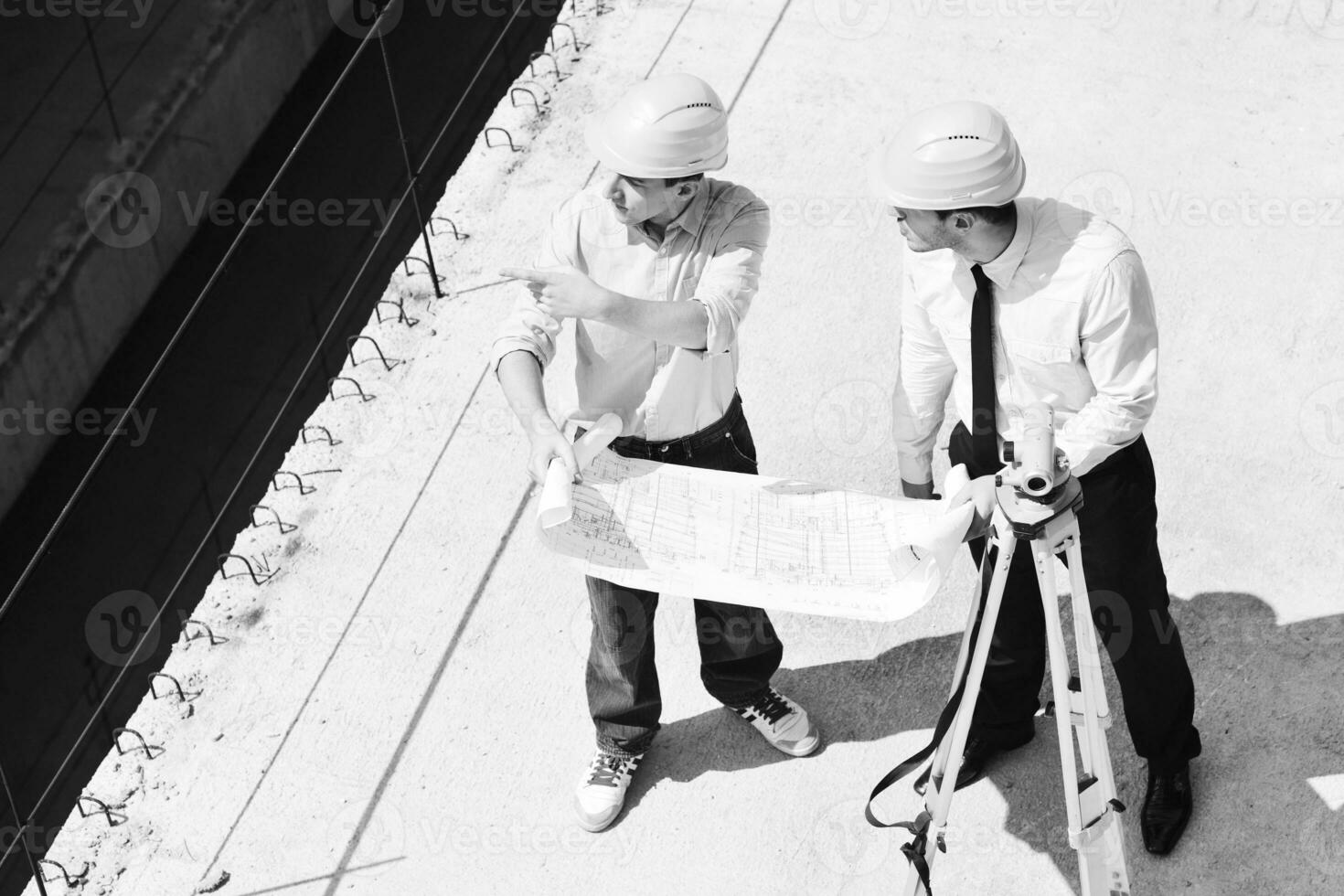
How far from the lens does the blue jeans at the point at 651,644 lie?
3645mm

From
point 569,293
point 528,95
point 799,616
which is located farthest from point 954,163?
point 528,95

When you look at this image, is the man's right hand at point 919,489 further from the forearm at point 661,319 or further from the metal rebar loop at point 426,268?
the metal rebar loop at point 426,268

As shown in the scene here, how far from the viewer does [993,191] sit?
305 cm

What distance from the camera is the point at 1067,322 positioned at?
3.19 meters

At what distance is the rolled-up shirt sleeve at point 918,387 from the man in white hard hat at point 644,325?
37 centimetres

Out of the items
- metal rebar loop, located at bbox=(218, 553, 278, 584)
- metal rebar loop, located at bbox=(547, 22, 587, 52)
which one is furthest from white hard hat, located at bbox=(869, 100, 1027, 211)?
metal rebar loop, located at bbox=(547, 22, 587, 52)

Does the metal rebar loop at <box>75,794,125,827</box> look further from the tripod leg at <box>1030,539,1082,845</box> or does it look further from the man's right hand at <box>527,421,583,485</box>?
the tripod leg at <box>1030,539,1082,845</box>

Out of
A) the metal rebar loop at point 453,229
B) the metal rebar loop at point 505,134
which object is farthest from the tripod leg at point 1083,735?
the metal rebar loop at point 505,134

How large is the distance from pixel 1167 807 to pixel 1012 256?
1.50 m

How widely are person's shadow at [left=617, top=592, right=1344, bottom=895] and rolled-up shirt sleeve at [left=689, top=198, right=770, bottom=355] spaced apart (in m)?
1.23

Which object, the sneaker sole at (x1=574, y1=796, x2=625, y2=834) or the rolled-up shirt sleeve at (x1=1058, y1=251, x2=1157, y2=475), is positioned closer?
the rolled-up shirt sleeve at (x1=1058, y1=251, x2=1157, y2=475)

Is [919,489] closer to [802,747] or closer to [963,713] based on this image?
[963,713]

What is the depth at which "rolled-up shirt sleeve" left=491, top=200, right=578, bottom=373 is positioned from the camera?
3398mm

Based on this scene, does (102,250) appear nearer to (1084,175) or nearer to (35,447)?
(35,447)
